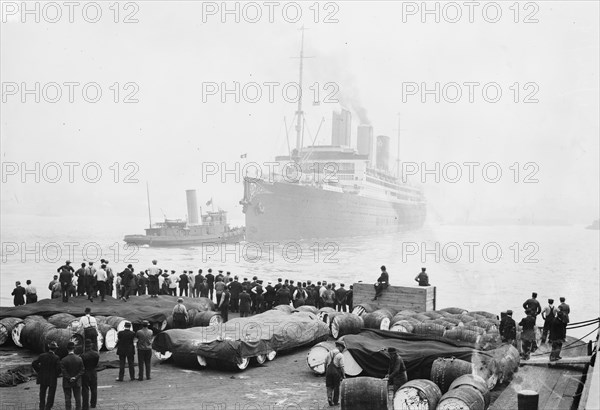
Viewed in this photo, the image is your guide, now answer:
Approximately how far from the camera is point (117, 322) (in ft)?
52.7

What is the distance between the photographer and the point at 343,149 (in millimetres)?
Result: 72938

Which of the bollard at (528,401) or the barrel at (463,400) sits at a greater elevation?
the bollard at (528,401)

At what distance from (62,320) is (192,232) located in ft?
166

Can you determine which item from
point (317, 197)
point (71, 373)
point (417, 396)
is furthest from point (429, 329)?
point (317, 197)

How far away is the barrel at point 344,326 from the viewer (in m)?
17.4

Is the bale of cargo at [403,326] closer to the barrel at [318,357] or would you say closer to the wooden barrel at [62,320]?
the barrel at [318,357]

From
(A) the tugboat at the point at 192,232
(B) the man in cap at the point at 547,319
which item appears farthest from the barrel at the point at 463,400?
(A) the tugboat at the point at 192,232

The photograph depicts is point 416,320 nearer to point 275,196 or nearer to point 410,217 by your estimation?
point 275,196

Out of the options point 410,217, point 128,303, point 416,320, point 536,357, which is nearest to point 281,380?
point 416,320

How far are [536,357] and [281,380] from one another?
6433 mm

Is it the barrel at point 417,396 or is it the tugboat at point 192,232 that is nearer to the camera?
the barrel at point 417,396

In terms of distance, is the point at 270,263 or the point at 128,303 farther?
the point at 270,263

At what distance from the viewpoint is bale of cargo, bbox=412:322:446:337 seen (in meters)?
16.0

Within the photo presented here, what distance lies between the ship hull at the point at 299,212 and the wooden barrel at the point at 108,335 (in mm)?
50570
